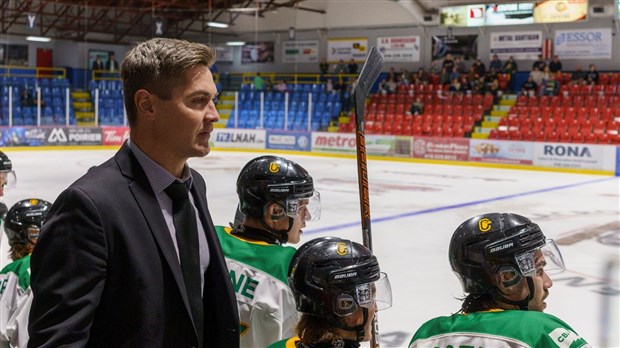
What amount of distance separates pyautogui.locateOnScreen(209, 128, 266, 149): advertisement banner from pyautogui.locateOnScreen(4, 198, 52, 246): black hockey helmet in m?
20.1

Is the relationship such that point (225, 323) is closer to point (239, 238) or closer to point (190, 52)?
point (190, 52)

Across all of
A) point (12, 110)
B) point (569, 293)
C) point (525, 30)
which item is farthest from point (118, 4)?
point (569, 293)

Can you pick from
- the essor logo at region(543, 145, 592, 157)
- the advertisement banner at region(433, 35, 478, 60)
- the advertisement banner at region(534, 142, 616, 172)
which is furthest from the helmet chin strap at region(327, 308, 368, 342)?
the advertisement banner at region(433, 35, 478, 60)

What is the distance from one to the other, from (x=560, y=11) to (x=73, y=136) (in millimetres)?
14351

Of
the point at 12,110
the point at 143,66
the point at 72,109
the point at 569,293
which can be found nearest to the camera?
the point at 143,66

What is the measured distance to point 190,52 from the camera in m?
1.59

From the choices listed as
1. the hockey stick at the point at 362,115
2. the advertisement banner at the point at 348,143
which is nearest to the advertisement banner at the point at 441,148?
the advertisement banner at the point at 348,143

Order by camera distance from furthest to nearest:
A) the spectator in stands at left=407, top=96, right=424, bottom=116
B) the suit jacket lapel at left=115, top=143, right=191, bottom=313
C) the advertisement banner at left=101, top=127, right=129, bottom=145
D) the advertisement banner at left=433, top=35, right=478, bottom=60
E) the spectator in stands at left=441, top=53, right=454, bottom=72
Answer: the advertisement banner at left=433, top=35, right=478, bottom=60 → the advertisement banner at left=101, top=127, right=129, bottom=145 → the spectator in stands at left=441, top=53, right=454, bottom=72 → the spectator in stands at left=407, top=96, right=424, bottom=116 → the suit jacket lapel at left=115, top=143, right=191, bottom=313

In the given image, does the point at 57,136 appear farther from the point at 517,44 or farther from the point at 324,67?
the point at 517,44

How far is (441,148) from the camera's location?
19938 millimetres

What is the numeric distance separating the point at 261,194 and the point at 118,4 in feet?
87.9

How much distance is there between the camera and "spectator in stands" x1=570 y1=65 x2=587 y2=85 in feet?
69.2

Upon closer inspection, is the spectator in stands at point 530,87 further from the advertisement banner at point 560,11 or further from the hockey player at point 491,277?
the hockey player at point 491,277

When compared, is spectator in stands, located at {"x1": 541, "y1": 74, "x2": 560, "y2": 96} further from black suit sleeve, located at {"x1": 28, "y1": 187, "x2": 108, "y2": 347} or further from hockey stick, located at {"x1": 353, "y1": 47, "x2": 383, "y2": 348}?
black suit sleeve, located at {"x1": 28, "y1": 187, "x2": 108, "y2": 347}
